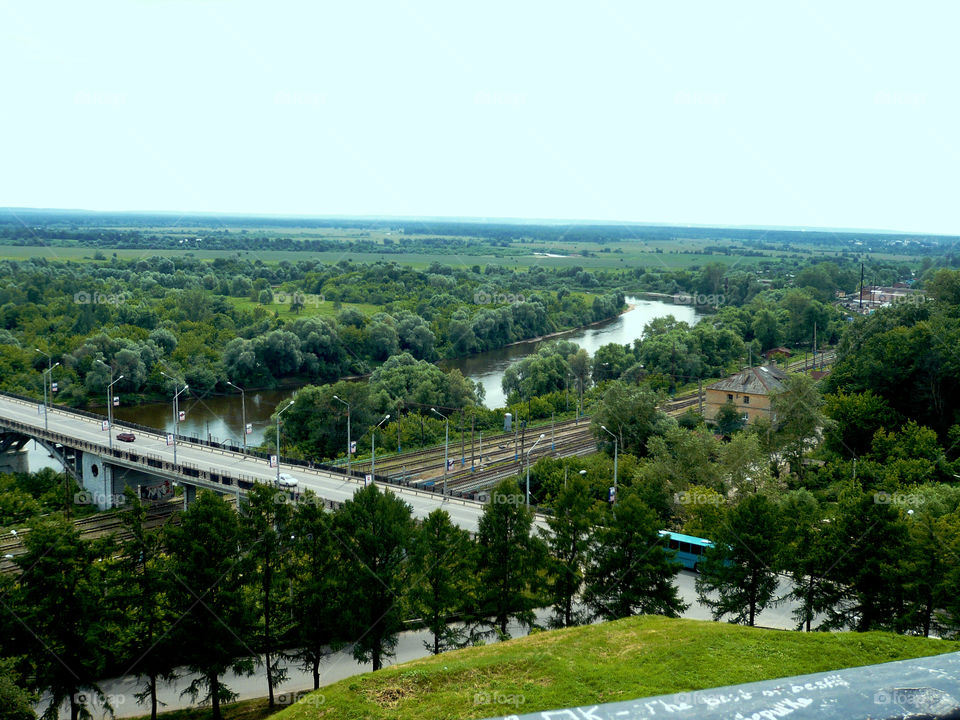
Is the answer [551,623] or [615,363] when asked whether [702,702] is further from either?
[615,363]

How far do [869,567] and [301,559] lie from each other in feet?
53.1

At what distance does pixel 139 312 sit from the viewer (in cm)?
9406

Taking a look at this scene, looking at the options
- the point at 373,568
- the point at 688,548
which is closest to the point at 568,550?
the point at 373,568

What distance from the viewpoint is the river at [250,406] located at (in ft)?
205

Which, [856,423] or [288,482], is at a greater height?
[856,423]

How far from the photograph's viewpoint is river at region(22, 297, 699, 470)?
205 feet

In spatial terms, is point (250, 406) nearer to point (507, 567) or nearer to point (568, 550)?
point (507, 567)
